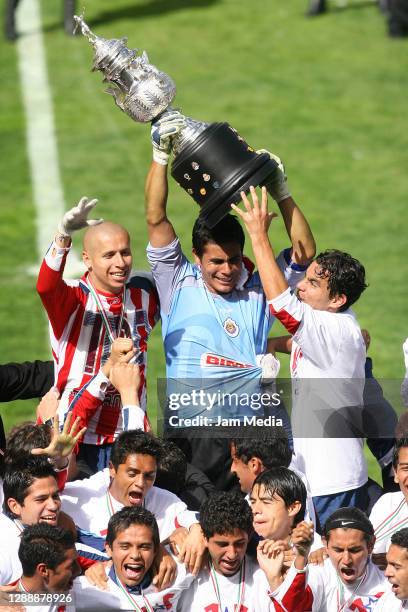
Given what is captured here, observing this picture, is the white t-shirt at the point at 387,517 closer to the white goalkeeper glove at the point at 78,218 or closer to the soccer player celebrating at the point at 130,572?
the soccer player celebrating at the point at 130,572

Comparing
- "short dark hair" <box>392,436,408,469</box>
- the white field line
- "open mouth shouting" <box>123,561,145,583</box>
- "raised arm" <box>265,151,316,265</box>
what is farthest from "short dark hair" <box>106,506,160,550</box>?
the white field line

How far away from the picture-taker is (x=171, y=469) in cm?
677

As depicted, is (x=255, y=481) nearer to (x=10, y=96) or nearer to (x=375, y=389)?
(x=375, y=389)

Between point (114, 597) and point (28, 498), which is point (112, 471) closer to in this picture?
point (28, 498)

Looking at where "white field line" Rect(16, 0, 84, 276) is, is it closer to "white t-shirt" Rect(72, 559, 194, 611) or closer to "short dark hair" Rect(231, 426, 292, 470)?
"short dark hair" Rect(231, 426, 292, 470)

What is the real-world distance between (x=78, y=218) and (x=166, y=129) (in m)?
0.62

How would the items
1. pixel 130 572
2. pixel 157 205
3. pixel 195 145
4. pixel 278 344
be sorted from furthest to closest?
pixel 278 344, pixel 157 205, pixel 195 145, pixel 130 572

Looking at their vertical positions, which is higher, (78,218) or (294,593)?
(78,218)

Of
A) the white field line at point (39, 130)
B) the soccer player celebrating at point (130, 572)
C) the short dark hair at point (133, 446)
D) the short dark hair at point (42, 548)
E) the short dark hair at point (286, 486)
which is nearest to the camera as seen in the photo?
the short dark hair at point (42, 548)

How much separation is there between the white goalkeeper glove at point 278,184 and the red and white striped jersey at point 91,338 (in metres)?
0.89

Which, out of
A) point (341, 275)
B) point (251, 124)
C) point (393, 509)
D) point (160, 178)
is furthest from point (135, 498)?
point (251, 124)

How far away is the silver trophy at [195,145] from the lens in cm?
651

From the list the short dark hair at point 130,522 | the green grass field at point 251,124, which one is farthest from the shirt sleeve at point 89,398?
the green grass field at point 251,124

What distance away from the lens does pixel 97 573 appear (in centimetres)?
603
